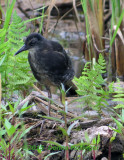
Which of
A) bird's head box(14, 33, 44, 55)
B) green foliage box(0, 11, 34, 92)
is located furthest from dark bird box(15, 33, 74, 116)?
green foliage box(0, 11, 34, 92)

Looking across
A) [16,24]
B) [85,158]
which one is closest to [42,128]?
[85,158]

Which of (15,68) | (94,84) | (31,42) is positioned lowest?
(94,84)

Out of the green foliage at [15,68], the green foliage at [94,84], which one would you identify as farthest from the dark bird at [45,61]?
the green foliage at [94,84]

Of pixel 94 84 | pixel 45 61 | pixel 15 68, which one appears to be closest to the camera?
pixel 94 84

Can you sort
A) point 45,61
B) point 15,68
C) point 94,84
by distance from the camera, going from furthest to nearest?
point 45,61
point 15,68
point 94,84

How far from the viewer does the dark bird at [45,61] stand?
178 inches

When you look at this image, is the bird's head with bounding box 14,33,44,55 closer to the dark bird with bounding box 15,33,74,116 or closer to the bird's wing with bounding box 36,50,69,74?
the dark bird with bounding box 15,33,74,116

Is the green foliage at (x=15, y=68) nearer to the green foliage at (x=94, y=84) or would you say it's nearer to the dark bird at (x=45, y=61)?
the dark bird at (x=45, y=61)

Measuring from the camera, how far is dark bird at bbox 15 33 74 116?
178 inches

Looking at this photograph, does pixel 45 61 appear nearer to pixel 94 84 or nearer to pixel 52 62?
pixel 52 62

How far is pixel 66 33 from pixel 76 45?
1079 mm

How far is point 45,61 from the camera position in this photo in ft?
14.8

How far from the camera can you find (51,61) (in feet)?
14.9

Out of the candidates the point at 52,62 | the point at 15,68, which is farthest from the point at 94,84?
the point at 15,68
